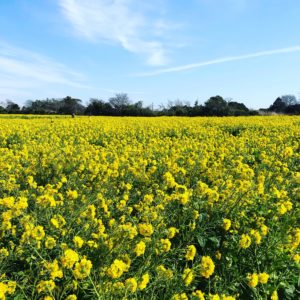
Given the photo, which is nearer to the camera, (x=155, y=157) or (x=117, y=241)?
(x=117, y=241)

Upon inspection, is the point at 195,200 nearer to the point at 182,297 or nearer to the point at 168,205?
the point at 168,205

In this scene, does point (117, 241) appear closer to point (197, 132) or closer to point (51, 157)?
point (51, 157)

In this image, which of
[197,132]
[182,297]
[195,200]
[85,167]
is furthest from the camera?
[197,132]

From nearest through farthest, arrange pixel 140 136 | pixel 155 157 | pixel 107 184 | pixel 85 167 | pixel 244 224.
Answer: pixel 244 224, pixel 107 184, pixel 85 167, pixel 155 157, pixel 140 136

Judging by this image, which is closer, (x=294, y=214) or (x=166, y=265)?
(x=166, y=265)

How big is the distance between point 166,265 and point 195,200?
0.92 meters

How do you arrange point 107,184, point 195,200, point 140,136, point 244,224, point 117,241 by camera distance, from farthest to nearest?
point 140,136 → point 107,184 → point 195,200 → point 244,224 → point 117,241

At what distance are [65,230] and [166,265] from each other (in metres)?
0.89

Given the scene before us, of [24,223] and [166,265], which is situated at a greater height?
[24,223]

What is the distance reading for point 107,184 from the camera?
4.21 m

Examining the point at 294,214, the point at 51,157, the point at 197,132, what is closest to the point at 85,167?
the point at 51,157

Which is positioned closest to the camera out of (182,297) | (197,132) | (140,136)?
(182,297)

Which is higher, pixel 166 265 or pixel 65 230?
pixel 65 230

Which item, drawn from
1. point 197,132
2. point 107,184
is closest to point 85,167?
point 107,184
